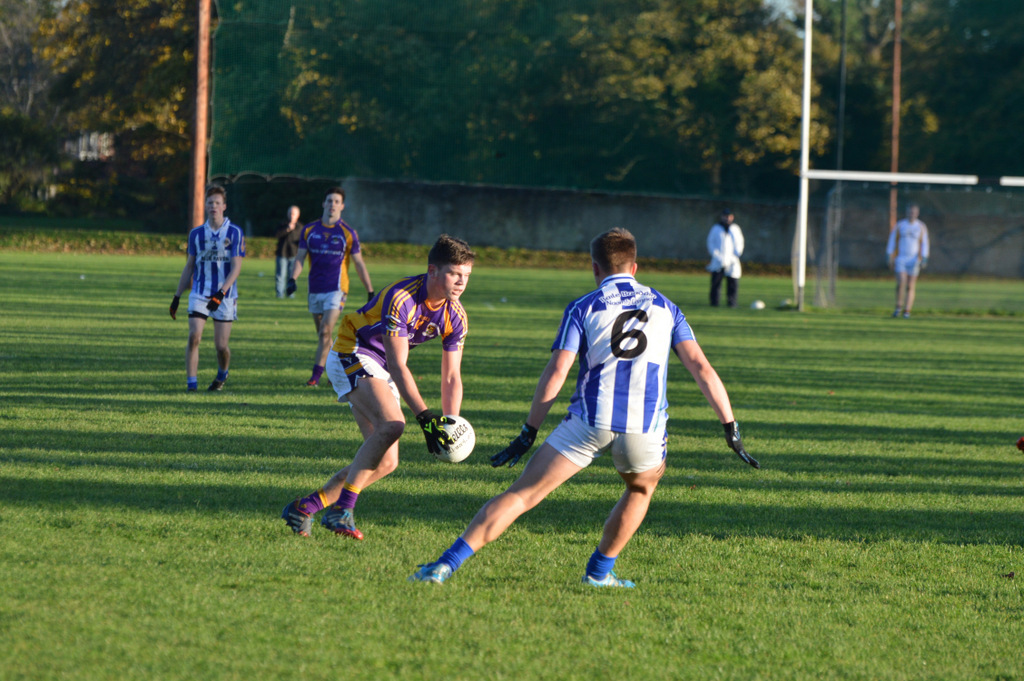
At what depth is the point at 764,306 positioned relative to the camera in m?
25.6

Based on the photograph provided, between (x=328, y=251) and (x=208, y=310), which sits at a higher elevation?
(x=328, y=251)

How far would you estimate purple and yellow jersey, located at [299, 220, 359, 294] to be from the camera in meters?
11.9

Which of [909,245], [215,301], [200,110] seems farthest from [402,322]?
[200,110]

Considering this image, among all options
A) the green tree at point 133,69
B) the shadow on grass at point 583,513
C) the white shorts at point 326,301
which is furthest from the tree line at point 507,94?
the shadow on grass at point 583,513

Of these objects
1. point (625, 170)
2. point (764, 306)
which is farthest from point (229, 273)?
point (625, 170)

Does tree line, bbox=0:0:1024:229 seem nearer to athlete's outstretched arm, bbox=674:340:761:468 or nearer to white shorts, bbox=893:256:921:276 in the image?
white shorts, bbox=893:256:921:276

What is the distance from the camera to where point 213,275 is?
10.9 m

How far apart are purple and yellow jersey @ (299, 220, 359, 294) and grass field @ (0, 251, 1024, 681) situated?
1090mm

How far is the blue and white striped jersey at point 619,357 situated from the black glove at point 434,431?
799 mm

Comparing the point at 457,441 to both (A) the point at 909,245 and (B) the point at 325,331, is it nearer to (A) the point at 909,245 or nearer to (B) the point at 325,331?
(B) the point at 325,331

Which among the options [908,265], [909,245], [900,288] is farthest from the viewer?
[900,288]

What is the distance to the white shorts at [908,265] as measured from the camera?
77.3ft

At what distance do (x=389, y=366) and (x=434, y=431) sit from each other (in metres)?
0.41

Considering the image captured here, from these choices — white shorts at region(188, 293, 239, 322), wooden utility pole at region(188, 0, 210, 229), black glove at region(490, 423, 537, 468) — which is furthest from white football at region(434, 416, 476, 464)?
wooden utility pole at region(188, 0, 210, 229)
